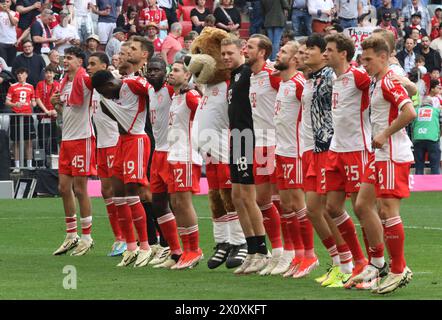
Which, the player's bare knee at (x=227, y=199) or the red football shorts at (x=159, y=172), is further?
the red football shorts at (x=159, y=172)

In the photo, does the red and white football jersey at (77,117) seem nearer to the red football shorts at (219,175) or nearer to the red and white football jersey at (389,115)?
the red football shorts at (219,175)

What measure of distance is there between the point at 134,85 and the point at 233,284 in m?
3.17

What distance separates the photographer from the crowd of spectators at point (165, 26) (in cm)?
2644

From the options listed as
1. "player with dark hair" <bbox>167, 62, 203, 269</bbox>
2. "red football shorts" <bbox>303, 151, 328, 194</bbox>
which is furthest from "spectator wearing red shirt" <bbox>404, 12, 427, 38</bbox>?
"red football shorts" <bbox>303, 151, 328, 194</bbox>

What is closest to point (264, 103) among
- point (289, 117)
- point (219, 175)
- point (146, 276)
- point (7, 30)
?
point (289, 117)

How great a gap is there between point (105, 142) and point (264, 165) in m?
2.99

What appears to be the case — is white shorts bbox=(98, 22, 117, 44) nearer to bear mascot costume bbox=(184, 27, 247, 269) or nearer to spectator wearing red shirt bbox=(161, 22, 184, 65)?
spectator wearing red shirt bbox=(161, 22, 184, 65)

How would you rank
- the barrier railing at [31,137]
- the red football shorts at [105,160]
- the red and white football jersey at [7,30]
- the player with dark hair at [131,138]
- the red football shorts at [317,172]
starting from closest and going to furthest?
the red football shorts at [317,172] → the player with dark hair at [131,138] → the red football shorts at [105,160] → the barrier railing at [31,137] → the red and white football jersey at [7,30]

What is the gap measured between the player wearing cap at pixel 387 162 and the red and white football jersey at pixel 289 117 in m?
1.69

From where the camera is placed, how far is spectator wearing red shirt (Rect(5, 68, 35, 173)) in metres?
24.7

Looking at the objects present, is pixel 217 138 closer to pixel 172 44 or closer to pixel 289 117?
pixel 289 117

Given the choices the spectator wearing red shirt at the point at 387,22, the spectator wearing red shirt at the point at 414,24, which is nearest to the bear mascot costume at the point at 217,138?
the spectator wearing red shirt at the point at 387,22
